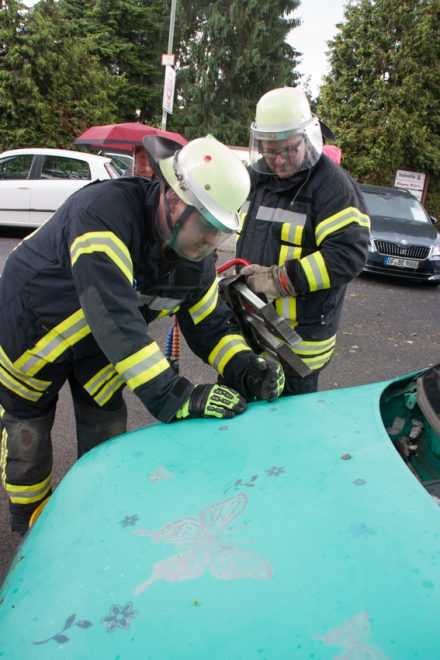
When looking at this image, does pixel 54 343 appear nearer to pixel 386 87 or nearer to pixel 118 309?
pixel 118 309

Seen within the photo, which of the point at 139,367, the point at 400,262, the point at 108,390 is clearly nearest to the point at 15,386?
the point at 108,390

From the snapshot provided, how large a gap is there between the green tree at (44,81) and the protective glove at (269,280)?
14420 millimetres

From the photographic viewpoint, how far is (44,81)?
15.1 metres

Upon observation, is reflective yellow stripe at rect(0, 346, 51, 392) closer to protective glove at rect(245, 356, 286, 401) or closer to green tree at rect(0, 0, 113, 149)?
protective glove at rect(245, 356, 286, 401)

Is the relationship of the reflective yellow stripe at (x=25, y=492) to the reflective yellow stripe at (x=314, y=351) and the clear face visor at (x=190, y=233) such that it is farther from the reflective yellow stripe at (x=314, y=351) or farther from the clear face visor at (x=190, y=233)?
the reflective yellow stripe at (x=314, y=351)

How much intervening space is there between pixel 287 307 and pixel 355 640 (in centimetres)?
153

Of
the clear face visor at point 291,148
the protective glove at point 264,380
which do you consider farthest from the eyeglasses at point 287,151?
the protective glove at point 264,380

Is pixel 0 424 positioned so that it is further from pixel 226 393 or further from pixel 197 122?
pixel 197 122

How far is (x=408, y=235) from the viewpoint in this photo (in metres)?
7.80

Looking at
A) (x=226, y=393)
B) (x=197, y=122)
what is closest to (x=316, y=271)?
(x=226, y=393)

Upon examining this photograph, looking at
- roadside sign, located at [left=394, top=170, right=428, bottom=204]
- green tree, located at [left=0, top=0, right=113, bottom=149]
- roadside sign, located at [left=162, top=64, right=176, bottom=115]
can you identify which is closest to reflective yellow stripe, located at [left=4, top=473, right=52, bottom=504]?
roadside sign, located at [left=162, top=64, right=176, bottom=115]

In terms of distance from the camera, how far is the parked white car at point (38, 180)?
8352 millimetres

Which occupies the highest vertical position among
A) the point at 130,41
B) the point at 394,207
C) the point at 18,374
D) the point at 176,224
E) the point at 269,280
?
the point at 130,41

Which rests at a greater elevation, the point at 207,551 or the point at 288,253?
the point at 288,253
